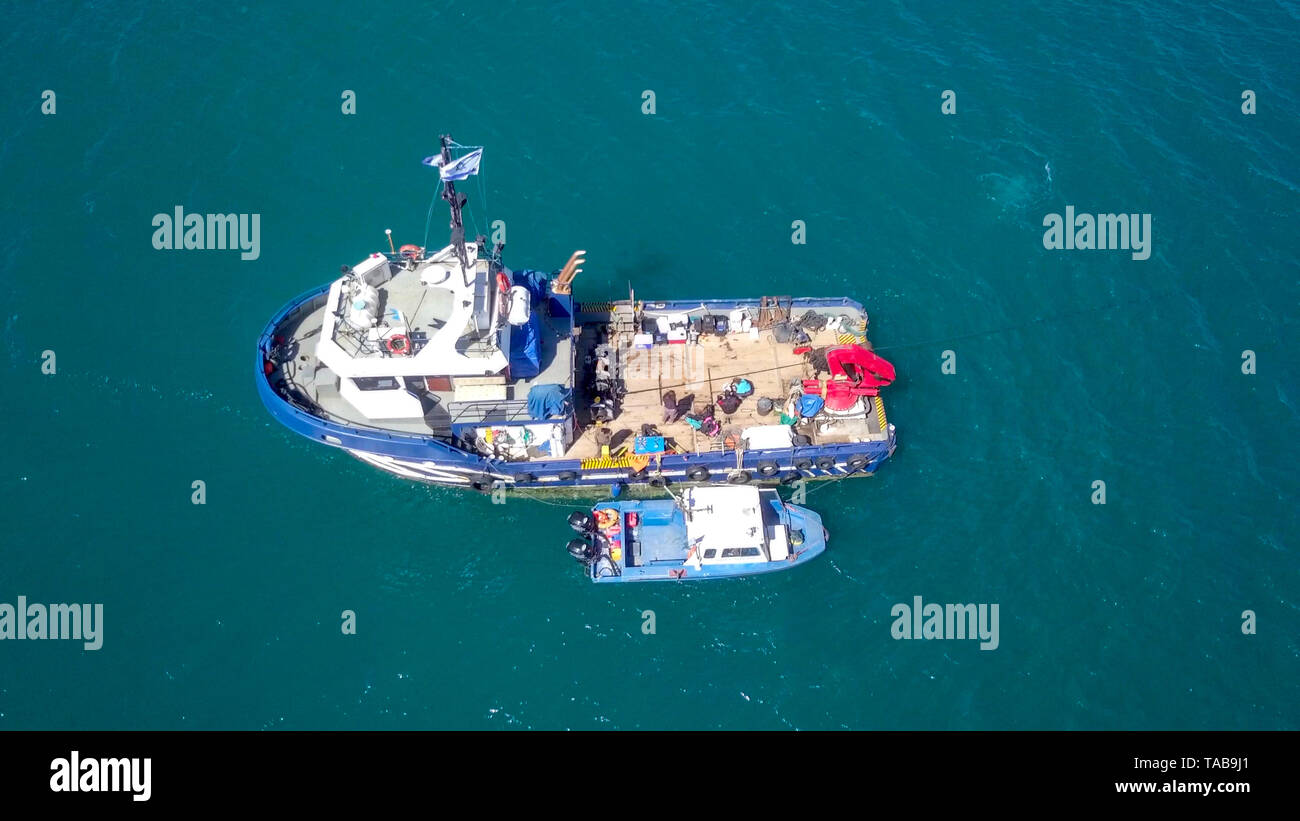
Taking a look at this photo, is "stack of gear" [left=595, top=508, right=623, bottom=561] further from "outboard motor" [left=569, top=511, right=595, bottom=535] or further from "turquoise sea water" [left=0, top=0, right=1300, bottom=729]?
"turquoise sea water" [left=0, top=0, right=1300, bottom=729]

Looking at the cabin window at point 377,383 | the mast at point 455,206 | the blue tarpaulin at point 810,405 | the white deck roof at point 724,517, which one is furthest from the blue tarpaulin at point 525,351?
the blue tarpaulin at point 810,405

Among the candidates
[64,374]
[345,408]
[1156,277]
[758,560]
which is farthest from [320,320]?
[1156,277]

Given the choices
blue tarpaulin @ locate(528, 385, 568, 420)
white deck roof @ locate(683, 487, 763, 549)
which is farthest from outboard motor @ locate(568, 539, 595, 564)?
blue tarpaulin @ locate(528, 385, 568, 420)

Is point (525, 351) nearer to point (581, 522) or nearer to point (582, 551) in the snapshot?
point (581, 522)

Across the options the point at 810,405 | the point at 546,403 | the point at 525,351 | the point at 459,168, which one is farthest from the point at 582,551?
the point at 459,168

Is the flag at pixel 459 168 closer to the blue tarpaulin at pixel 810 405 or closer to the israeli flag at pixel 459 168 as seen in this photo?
the israeli flag at pixel 459 168

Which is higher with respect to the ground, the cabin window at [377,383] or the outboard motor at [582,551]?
the cabin window at [377,383]

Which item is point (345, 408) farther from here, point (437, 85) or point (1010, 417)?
point (1010, 417)
